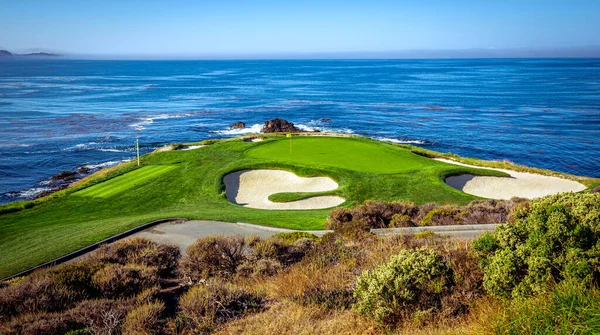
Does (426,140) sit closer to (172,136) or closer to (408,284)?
(172,136)

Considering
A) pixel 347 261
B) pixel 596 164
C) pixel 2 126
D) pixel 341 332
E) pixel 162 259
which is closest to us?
pixel 341 332

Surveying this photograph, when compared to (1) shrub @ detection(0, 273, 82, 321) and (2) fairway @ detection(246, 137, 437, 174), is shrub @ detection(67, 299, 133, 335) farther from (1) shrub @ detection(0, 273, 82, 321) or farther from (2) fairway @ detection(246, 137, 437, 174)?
(2) fairway @ detection(246, 137, 437, 174)

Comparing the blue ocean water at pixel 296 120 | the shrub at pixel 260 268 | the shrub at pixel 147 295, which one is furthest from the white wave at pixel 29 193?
the shrub at pixel 147 295

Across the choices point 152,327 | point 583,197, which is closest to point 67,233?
point 152,327

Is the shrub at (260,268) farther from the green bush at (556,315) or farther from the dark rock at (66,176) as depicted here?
the dark rock at (66,176)

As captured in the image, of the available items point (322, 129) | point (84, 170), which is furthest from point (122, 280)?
point (322, 129)

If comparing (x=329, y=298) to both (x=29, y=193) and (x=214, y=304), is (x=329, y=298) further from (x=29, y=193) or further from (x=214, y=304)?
(x=29, y=193)
